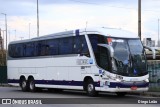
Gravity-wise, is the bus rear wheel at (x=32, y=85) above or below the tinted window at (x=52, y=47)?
below

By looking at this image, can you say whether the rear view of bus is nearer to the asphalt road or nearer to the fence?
the asphalt road

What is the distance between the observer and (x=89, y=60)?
71.7 ft

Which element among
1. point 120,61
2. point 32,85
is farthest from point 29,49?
point 120,61

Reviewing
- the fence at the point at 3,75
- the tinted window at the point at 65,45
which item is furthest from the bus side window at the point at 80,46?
the fence at the point at 3,75

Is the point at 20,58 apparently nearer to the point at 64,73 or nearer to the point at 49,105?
the point at 64,73

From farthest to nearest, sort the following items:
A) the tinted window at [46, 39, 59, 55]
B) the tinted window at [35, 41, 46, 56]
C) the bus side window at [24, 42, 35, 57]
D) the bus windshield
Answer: the bus side window at [24, 42, 35, 57] → the tinted window at [35, 41, 46, 56] → the tinted window at [46, 39, 59, 55] → the bus windshield

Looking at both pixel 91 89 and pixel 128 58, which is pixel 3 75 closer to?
pixel 91 89

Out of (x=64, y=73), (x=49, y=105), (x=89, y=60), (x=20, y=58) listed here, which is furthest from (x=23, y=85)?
(x=49, y=105)

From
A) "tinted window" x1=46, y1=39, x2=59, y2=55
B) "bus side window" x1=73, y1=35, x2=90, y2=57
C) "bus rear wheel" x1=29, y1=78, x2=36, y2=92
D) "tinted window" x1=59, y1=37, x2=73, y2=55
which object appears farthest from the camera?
"bus rear wheel" x1=29, y1=78, x2=36, y2=92

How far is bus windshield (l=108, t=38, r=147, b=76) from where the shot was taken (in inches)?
800

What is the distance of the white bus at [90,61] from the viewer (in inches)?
803

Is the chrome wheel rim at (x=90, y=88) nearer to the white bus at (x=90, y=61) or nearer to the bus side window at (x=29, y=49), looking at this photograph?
the white bus at (x=90, y=61)

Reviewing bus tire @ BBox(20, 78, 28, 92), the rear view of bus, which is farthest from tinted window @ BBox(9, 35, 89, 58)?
bus tire @ BBox(20, 78, 28, 92)

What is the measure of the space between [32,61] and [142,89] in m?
9.81
